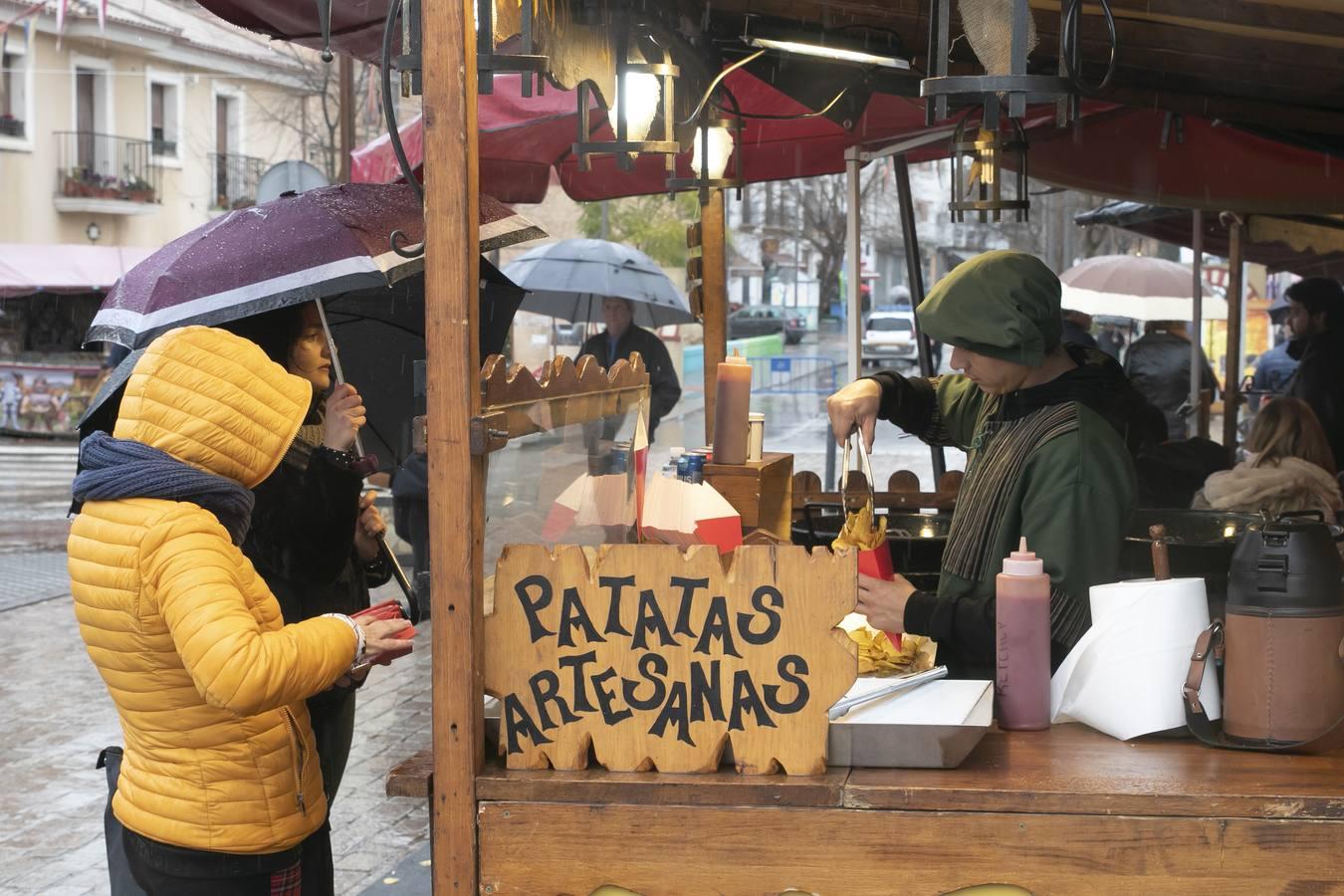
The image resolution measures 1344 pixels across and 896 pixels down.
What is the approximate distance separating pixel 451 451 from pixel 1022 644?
0.95 m

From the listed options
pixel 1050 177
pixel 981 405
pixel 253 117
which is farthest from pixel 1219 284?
pixel 981 405

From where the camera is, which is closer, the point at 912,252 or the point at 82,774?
the point at 82,774

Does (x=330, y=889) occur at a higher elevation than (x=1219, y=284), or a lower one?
lower

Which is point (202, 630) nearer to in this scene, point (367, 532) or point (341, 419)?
point (341, 419)

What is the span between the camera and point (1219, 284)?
98.4 ft

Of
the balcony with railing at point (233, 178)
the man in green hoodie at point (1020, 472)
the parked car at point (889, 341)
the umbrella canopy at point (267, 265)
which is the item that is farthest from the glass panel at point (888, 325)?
the man in green hoodie at point (1020, 472)

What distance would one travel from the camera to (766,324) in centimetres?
4925

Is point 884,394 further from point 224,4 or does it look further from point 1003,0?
point 224,4

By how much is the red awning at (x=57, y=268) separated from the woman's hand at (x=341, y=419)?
84.0 feet

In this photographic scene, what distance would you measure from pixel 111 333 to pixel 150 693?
111cm

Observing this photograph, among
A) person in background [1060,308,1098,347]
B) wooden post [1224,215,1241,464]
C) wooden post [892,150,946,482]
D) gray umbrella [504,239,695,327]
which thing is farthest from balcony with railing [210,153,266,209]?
wooden post [892,150,946,482]

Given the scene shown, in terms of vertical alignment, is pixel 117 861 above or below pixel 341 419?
below

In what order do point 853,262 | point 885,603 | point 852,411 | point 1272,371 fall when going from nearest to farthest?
point 885,603 → point 852,411 → point 853,262 → point 1272,371

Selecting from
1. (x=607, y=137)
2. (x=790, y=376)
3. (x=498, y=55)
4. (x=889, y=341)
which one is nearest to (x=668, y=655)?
(x=498, y=55)
